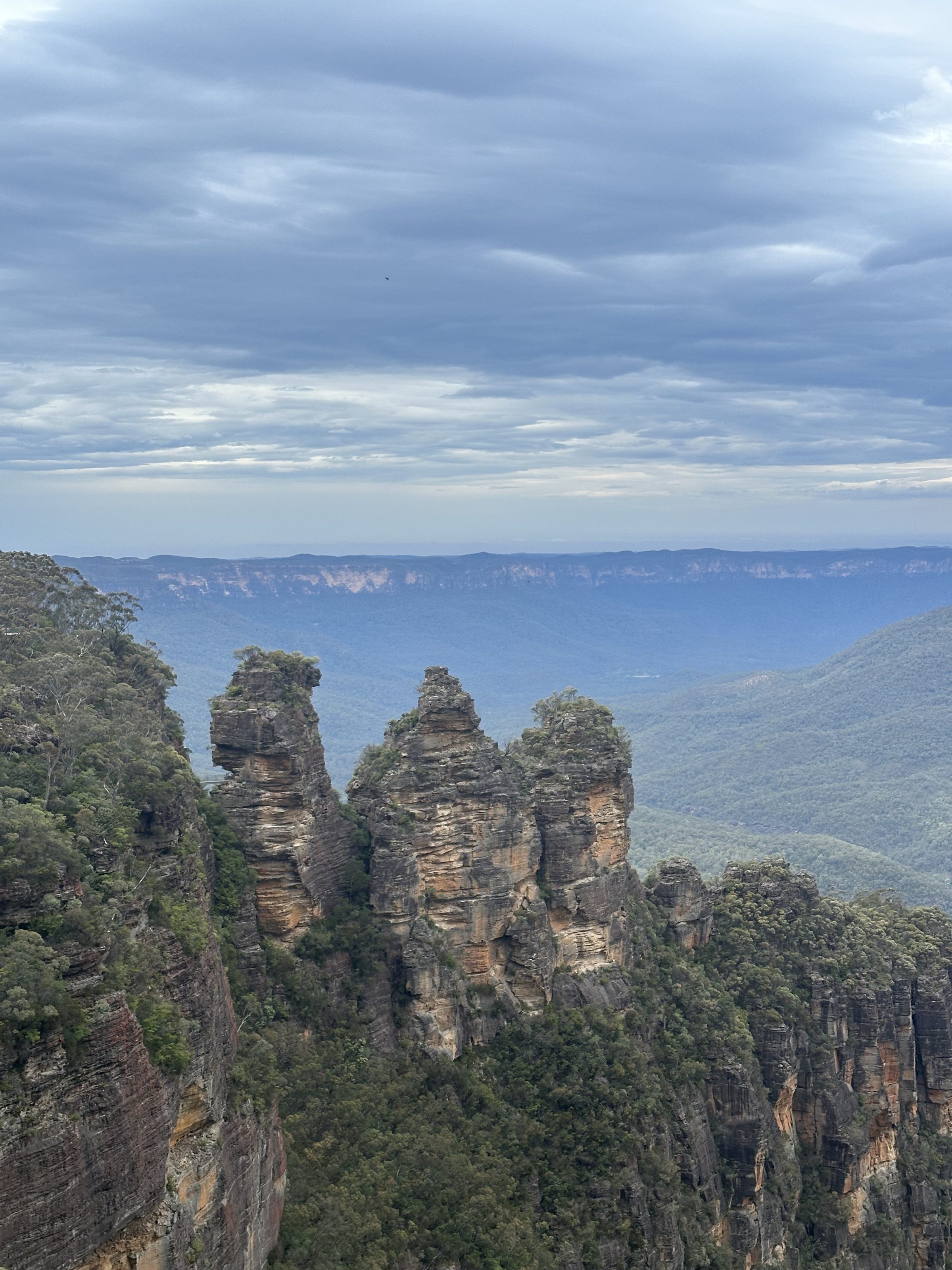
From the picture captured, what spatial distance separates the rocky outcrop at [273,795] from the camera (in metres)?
48.9

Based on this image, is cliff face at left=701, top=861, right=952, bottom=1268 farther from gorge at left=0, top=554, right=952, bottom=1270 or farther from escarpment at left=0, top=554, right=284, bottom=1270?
escarpment at left=0, top=554, right=284, bottom=1270

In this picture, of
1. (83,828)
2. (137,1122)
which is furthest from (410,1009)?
(137,1122)

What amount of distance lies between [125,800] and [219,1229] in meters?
11.9

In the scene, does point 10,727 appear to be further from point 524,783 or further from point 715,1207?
point 715,1207

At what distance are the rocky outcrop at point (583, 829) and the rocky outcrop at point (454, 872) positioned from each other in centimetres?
186

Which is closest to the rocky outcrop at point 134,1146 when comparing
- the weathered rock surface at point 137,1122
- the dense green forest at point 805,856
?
the weathered rock surface at point 137,1122

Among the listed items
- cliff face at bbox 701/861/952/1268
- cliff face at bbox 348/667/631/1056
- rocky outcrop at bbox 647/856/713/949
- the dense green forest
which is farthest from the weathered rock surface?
the dense green forest

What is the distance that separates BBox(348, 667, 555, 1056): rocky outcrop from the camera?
52219 millimetres

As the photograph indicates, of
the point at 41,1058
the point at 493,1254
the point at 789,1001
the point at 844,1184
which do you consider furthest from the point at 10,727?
the point at 844,1184

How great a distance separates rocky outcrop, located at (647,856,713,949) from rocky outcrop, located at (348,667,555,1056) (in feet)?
41.4

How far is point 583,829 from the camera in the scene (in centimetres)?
5869

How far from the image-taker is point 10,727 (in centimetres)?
3431

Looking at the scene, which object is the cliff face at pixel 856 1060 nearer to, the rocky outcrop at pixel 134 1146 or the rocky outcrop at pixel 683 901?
the rocky outcrop at pixel 683 901

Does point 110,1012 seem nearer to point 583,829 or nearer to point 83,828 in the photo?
point 83,828
